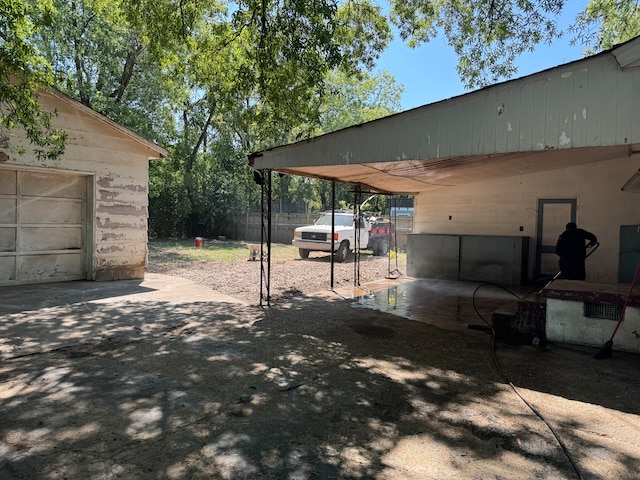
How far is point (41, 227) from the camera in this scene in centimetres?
895

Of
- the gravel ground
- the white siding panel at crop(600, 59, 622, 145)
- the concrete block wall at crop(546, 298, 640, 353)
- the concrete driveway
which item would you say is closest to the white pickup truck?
the gravel ground

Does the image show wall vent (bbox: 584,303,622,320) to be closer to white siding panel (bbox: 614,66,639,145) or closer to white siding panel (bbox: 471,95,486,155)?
white siding panel (bbox: 614,66,639,145)

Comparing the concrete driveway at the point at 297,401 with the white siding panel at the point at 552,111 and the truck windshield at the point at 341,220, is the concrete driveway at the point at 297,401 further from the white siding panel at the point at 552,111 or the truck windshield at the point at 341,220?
the truck windshield at the point at 341,220

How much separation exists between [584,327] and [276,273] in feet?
26.4

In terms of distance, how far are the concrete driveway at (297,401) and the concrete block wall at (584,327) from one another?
197 mm

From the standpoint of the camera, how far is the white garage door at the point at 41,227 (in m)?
8.52

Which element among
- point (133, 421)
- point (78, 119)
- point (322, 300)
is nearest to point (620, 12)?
point (322, 300)

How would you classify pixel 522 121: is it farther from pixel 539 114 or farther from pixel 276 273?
pixel 276 273

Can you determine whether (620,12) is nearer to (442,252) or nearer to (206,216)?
(442,252)

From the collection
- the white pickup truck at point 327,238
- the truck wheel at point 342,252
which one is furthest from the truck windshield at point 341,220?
the truck wheel at point 342,252

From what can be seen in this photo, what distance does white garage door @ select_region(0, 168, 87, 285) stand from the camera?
336 inches

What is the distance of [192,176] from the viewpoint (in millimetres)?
22625

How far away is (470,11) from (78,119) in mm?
9314

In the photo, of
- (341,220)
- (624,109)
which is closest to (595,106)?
(624,109)
